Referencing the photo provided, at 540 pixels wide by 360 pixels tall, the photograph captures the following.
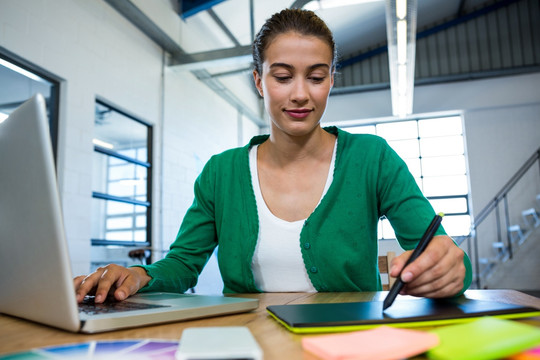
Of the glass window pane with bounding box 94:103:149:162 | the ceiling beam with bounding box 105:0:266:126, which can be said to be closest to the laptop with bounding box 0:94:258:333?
the glass window pane with bounding box 94:103:149:162

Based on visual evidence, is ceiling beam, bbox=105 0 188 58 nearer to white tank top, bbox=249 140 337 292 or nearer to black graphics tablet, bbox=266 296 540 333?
white tank top, bbox=249 140 337 292

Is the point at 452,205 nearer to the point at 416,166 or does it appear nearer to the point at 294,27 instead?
the point at 416,166

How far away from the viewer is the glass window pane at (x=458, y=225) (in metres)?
8.11

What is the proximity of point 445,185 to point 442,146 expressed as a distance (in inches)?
30.1

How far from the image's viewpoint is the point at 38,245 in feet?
1.66

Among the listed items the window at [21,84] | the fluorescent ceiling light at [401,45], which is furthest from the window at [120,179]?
the fluorescent ceiling light at [401,45]

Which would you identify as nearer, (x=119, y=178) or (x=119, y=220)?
(x=119, y=178)

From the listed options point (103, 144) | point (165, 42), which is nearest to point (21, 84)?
point (103, 144)


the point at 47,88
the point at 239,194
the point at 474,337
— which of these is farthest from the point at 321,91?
the point at 47,88

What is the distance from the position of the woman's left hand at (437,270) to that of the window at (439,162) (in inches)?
302

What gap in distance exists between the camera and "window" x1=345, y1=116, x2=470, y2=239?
8227 millimetres

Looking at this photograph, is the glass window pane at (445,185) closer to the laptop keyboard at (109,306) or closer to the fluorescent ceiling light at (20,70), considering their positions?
the fluorescent ceiling light at (20,70)

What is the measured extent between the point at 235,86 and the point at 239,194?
20.6 ft

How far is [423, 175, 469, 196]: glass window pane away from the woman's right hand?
8.04 m
